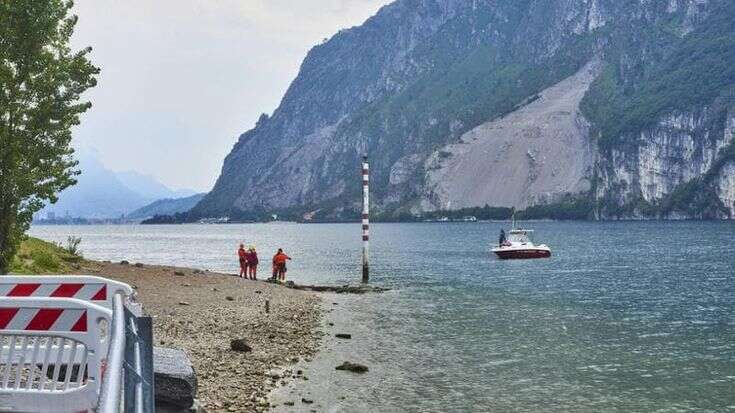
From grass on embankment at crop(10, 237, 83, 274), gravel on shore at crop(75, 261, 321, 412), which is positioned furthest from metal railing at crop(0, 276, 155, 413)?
grass on embankment at crop(10, 237, 83, 274)

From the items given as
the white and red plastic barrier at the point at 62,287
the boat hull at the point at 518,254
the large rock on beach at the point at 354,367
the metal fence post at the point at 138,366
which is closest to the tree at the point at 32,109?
the large rock on beach at the point at 354,367

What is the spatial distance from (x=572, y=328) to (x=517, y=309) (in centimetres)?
734

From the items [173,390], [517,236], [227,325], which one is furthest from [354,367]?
[517,236]

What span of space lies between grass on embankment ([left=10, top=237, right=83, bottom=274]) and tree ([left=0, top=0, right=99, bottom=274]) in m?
2.74

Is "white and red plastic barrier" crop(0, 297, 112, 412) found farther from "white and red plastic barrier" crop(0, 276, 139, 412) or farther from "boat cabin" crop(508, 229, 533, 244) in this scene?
"boat cabin" crop(508, 229, 533, 244)

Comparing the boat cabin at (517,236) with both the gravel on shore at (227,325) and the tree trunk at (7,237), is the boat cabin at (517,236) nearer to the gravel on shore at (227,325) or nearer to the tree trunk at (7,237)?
the gravel on shore at (227,325)

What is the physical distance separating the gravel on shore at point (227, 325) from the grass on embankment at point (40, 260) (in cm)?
126

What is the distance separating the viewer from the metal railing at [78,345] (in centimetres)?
493

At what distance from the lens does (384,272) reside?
70.5 metres

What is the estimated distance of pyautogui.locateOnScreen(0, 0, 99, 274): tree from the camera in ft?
84.1

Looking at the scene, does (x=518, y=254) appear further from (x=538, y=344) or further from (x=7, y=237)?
(x=7, y=237)

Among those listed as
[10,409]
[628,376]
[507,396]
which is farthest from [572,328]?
[10,409]

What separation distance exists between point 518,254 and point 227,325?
6714 cm

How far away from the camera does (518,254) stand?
9081 centimetres
